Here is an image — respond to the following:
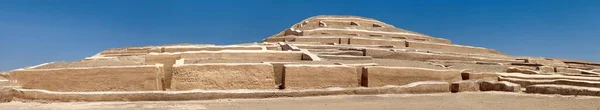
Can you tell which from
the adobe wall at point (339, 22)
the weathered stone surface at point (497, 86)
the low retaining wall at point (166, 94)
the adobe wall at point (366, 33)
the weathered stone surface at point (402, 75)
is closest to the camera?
the low retaining wall at point (166, 94)

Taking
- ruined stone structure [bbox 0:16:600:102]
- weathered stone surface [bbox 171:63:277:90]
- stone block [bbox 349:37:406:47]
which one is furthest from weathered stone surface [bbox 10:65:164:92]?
stone block [bbox 349:37:406:47]

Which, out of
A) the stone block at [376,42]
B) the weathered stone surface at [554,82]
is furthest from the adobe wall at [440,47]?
the weathered stone surface at [554,82]

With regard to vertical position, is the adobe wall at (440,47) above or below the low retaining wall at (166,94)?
above

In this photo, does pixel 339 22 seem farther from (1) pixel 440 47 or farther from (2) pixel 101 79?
(2) pixel 101 79

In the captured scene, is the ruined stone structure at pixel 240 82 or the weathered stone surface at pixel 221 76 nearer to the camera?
the ruined stone structure at pixel 240 82

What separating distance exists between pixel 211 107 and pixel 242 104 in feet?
1.56

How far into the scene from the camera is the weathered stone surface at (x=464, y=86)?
9656 mm

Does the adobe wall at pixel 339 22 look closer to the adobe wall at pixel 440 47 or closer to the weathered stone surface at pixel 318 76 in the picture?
the adobe wall at pixel 440 47

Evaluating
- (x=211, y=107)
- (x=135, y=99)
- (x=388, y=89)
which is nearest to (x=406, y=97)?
(x=388, y=89)

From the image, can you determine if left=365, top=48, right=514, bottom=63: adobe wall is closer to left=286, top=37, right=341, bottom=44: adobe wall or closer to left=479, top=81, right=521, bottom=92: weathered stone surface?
left=286, top=37, right=341, bottom=44: adobe wall

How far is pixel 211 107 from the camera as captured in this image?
761cm

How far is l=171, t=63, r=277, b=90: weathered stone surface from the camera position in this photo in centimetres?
962

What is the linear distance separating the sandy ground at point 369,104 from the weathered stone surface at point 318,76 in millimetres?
1278

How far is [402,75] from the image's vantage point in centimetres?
1052
